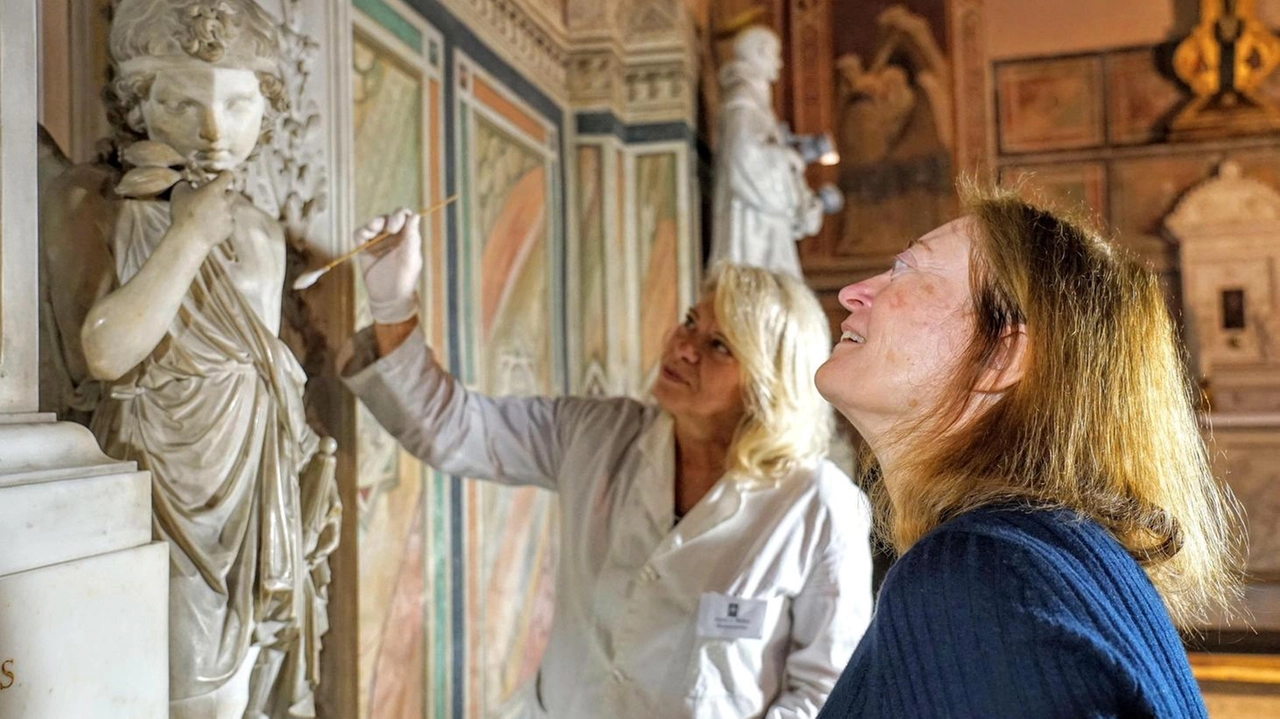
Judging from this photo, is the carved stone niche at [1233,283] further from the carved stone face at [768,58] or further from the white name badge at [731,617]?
the white name badge at [731,617]

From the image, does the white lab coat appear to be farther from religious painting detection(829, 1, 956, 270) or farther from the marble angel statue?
religious painting detection(829, 1, 956, 270)

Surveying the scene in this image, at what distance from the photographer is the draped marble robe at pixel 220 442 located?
130 centimetres

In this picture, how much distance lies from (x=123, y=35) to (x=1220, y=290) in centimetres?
558

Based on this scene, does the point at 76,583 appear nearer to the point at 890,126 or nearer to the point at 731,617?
the point at 731,617

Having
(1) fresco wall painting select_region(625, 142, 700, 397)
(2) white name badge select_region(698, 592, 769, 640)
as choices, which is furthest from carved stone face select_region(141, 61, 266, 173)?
(1) fresco wall painting select_region(625, 142, 700, 397)

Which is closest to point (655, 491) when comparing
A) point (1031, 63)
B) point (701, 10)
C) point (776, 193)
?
point (776, 193)

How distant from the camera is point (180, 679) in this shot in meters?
1.31

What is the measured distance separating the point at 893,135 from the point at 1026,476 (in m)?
5.00

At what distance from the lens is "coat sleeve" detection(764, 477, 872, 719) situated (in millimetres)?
1768

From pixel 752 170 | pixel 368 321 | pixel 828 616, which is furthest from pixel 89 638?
pixel 752 170

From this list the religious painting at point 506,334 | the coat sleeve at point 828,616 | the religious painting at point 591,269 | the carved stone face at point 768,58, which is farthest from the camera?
the carved stone face at point 768,58

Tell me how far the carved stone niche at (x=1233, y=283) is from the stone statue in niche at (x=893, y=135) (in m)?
Result: 1.29

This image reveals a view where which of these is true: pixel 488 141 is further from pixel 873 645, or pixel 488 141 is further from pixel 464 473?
pixel 873 645

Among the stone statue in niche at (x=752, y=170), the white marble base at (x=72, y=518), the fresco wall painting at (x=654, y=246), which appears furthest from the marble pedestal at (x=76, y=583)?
the stone statue in niche at (x=752, y=170)
